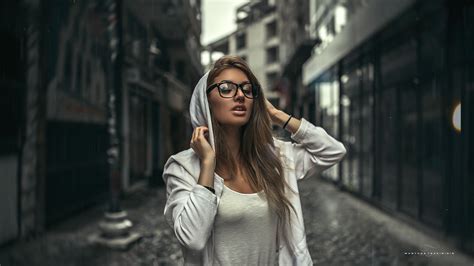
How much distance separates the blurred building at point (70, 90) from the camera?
19.6ft

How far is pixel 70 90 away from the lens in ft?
26.5

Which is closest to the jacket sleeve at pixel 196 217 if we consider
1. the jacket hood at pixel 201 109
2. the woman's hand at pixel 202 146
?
the woman's hand at pixel 202 146

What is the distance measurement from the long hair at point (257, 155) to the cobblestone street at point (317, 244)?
64.0 inches

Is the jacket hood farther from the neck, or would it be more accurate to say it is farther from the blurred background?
the blurred background

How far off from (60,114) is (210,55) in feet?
18.4

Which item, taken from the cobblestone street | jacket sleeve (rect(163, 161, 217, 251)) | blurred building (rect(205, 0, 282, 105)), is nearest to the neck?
jacket sleeve (rect(163, 161, 217, 251))

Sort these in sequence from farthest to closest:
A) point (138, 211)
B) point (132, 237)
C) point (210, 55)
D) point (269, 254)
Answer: point (138, 211) < point (132, 237) < point (210, 55) < point (269, 254)

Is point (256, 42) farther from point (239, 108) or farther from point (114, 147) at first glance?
point (114, 147)

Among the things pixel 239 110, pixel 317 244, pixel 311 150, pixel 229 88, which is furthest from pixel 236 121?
pixel 317 244

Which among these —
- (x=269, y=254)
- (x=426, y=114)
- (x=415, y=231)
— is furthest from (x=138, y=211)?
(x=269, y=254)

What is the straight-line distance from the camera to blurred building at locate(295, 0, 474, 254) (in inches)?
242

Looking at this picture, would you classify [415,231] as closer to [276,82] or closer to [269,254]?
[276,82]

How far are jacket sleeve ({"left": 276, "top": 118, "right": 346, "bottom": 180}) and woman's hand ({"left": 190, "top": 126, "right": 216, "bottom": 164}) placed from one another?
1.50 feet

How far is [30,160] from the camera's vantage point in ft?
22.1
